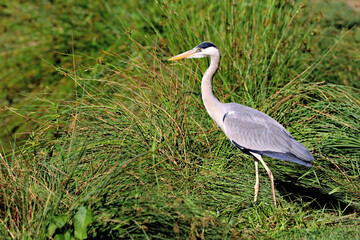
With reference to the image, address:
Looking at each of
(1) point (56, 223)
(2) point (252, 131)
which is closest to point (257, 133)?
(2) point (252, 131)

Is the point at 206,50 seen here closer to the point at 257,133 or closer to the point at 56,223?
the point at 257,133

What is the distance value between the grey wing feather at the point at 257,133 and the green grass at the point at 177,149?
0.29 metres

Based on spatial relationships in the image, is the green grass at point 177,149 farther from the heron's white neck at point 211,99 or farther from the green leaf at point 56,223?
the heron's white neck at point 211,99

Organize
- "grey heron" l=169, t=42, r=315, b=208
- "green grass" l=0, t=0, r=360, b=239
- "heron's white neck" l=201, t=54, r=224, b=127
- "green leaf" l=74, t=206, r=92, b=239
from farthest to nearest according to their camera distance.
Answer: "heron's white neck" l=201, t=54, r=224, b=127 → "grey heron" l=169, t=42, r=315, b=208 → "green grass" l=0, t=0, r=360, b=239 → "green leaf" l=74, t=206, r=92, b=239

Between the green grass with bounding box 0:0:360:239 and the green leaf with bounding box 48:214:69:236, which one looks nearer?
the green leaf with bounding box 48:214:69:236

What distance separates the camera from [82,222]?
9.51 feet

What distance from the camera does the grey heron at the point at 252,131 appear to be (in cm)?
395

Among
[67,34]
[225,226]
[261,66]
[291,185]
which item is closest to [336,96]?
[261,66]

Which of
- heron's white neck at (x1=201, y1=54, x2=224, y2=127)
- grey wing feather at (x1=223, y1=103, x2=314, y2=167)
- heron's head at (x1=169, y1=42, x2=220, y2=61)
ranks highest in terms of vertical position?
heron's head at (x1=169, y1=42, x2=220, y2=61)

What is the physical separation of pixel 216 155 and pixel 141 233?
1.47 m

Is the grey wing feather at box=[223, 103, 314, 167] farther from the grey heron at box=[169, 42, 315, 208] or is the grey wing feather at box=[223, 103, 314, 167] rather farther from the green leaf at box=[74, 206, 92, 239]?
the green leaf at box=[74, 206, 92, 239]

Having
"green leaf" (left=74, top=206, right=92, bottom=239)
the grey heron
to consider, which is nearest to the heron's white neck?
the grey heron

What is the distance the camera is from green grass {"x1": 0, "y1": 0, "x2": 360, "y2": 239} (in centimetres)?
327

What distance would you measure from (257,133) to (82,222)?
1927 mm
